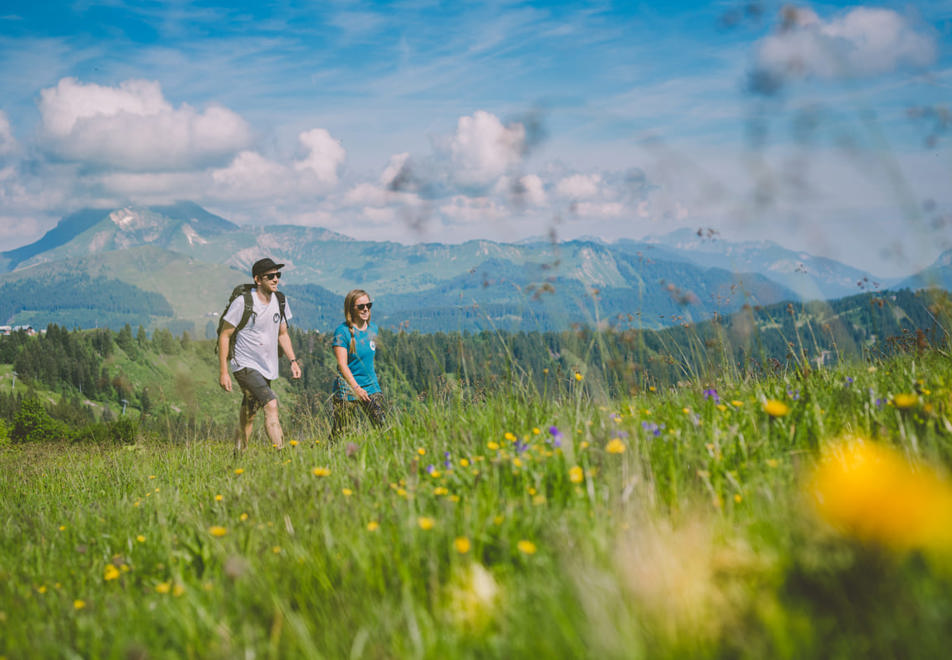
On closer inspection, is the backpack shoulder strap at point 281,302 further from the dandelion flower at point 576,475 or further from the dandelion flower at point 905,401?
the dandelion flower at point 905,401

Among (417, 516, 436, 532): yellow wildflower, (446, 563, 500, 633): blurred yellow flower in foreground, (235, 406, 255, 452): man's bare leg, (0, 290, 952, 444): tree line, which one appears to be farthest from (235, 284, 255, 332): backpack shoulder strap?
(446, 563, 500, 633): blurred yellow flower in foreground

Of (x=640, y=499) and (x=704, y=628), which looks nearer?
(x=704, y=628)

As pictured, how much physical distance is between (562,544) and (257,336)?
7.97m

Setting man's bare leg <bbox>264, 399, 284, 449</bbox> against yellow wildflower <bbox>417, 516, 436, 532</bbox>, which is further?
man's bare leg <bbox>264, 399, 284, 449</bbox>

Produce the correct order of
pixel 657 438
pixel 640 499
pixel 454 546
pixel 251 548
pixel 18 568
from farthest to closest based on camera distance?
pixel 18 568 → pixel 657 438 → pixel 251 548 → pixel 640 499 → pixel 454 546

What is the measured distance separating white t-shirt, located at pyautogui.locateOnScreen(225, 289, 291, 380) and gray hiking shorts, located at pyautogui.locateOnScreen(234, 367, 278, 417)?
0.10 m

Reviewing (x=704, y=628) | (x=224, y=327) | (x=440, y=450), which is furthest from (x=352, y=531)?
(x=224, y=327)

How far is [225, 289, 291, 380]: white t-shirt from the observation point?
9352 mm

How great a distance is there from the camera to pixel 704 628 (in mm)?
1676

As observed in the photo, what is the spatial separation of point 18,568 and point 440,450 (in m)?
2.79

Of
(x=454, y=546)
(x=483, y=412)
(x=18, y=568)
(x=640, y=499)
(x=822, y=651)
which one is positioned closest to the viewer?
(x=822, y=651)

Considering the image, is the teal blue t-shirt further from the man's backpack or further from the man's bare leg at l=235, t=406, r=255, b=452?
the man's bare leg at l=235, t=406, r=255, b=452

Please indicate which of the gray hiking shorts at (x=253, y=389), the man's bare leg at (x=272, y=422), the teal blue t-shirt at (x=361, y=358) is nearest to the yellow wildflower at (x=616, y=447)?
the teal blue t-shirt at (x=361, y=358)

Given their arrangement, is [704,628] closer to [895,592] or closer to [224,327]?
[895,592]
